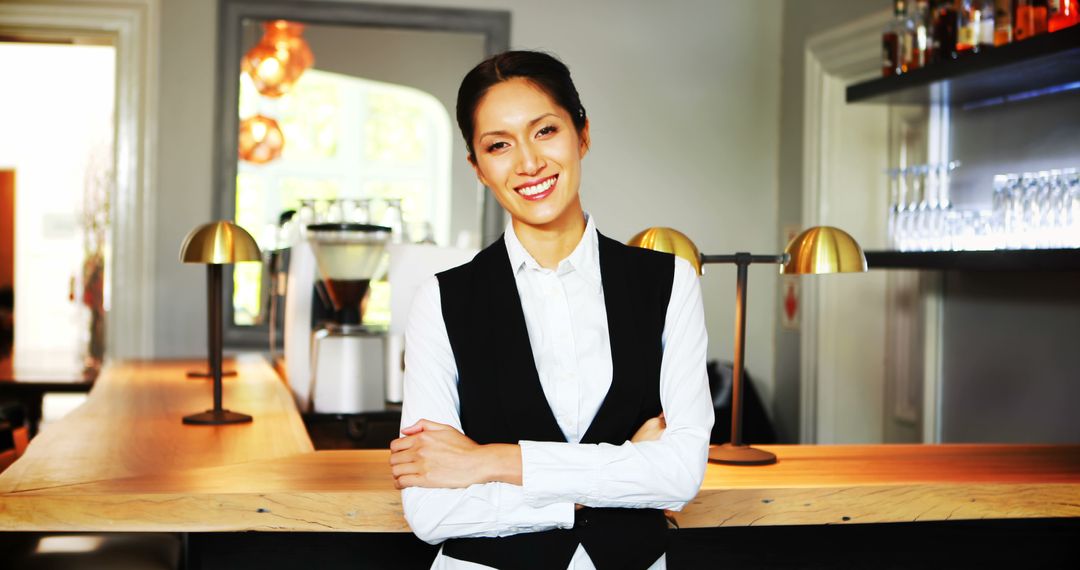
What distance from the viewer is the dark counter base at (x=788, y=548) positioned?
182cm

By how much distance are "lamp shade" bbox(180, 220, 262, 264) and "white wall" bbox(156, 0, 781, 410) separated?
8.58ft

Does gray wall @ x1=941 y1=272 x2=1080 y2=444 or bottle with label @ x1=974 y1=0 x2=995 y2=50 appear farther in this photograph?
gray wall @ x1=941 y1=272 x2=1080 y2=444

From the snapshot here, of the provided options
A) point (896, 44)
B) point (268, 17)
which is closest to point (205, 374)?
point (268, 17)

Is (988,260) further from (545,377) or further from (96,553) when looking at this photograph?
(96,553)

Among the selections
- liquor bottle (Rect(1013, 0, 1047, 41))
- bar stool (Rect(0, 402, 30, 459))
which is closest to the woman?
liquor bottle (Rect(1013, 0, 1047, 41))

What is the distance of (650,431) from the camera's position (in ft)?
4.94

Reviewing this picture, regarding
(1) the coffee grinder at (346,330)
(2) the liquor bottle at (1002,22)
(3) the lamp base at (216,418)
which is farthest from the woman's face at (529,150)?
(2) the liquor bottle at (1002,22)

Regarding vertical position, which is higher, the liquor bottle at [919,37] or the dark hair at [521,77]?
the liquor bottle at [919,37]

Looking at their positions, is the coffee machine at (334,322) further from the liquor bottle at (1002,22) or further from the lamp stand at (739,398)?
the liquor bottle at (1002,22)

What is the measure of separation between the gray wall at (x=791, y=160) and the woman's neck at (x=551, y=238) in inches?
130

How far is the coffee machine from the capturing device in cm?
293

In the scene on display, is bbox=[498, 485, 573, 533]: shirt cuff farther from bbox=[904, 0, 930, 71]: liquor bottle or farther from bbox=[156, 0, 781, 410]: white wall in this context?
bbox=[156, 0, 781, 410]: white wall

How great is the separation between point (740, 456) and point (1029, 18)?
156cm

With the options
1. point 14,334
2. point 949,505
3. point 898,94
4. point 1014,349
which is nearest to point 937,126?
point 898,94
